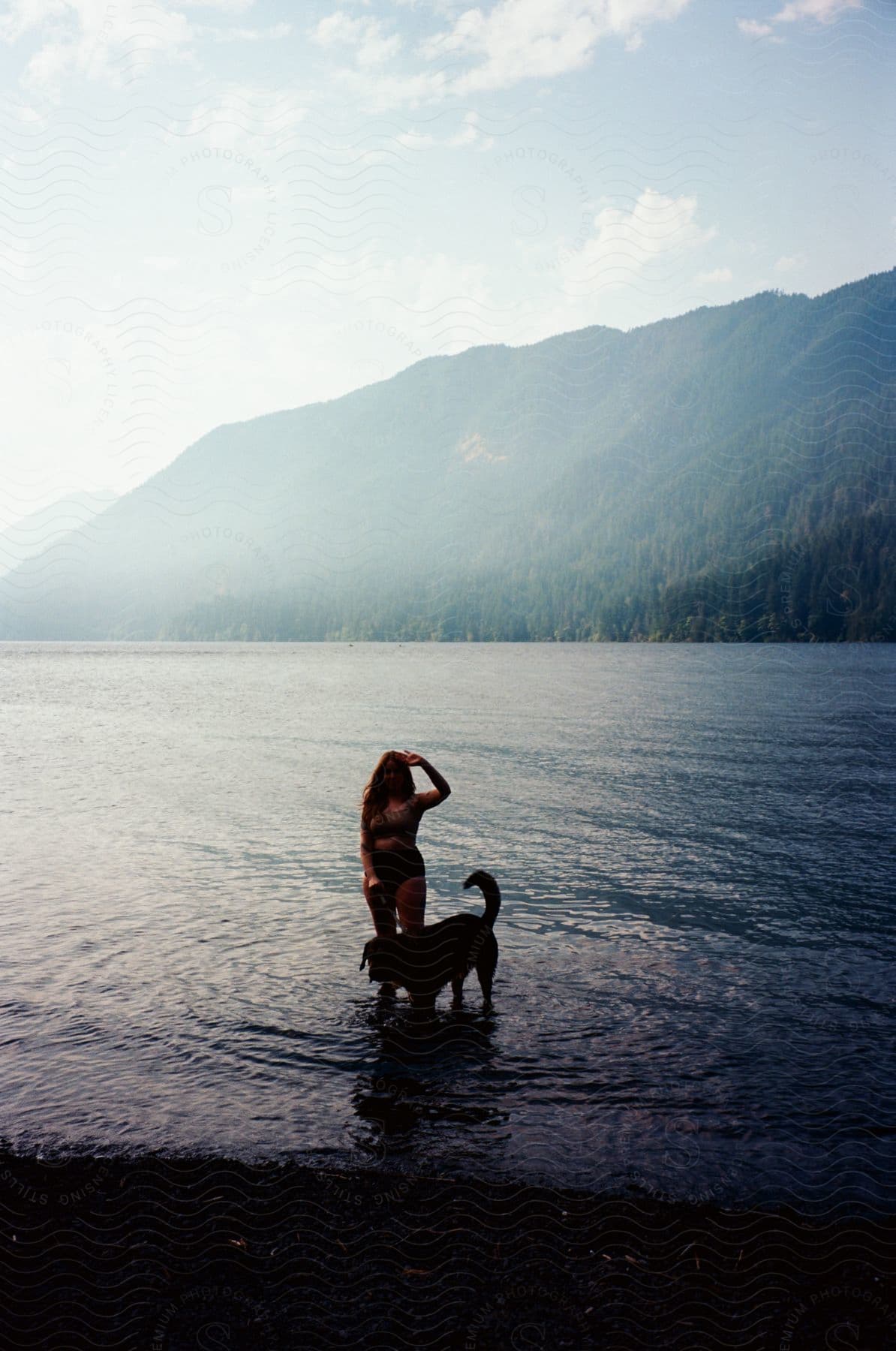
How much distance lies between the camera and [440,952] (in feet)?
34.0

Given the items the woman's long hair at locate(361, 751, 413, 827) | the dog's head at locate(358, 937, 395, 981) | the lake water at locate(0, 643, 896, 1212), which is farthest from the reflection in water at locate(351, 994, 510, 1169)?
the woman's long hair at locate(361, 751, 413, 827)

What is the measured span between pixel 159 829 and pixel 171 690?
7047 centimetres

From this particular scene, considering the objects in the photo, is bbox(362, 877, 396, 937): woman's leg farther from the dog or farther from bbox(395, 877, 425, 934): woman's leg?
the dog

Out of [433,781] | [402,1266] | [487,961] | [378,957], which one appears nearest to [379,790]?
[433,781]

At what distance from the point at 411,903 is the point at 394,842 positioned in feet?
2.61

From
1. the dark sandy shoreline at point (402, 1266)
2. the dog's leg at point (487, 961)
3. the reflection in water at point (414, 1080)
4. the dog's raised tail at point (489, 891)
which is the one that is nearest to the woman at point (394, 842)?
the dog's raised tail at point (489, 891)

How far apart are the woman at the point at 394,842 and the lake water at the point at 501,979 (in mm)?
1452

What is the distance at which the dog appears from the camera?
1020 centimetres

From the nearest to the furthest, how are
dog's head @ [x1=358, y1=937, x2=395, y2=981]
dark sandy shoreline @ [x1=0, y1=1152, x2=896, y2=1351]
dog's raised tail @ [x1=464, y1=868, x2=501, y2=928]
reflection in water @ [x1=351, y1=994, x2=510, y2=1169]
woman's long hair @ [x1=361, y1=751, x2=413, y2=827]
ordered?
dark sandy shoreline @ [x1=0, y1=1152, x2=896, y2=1351] → reflection in water @ [x1=351, y1=994, x2=510, y2=1169] → dog's head @ [x1=358, y1=937, x2=395, y2=981] → dog's raised tail @ [x1=464, y1=868, x2=501, y2=928] → woman's long hair @ [x1=361, y1=751, x2=413, y2=827]

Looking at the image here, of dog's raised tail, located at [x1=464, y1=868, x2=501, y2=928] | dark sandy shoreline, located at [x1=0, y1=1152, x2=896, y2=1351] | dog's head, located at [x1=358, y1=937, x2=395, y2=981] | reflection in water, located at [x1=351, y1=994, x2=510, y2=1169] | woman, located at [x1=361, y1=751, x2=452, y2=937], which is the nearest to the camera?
dark sandy shoreline, located at [x1=0, y1=1152, x2=896, y2=1351]

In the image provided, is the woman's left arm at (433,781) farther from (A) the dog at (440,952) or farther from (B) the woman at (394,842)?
(A) the dog at (440,952)

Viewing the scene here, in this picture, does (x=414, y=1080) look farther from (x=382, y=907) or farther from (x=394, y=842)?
(x=394, y=842)

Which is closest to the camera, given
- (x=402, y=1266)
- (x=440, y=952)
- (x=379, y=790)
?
(x=402, y=1266)

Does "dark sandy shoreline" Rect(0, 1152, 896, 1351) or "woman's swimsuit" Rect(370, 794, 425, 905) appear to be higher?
"woman's swimsuit" Rect(370, 794, 425, 905)
